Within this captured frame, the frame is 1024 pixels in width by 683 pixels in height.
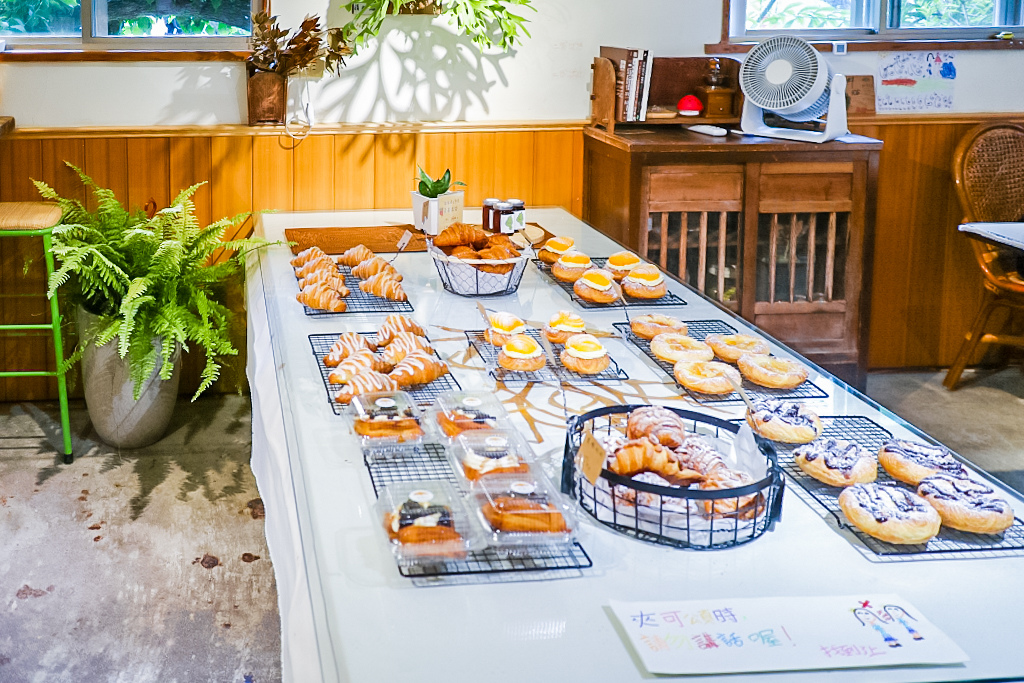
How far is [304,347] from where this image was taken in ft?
→ 7.31

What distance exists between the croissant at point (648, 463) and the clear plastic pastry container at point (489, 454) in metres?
0.13

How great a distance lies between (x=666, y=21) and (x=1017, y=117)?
151 cm

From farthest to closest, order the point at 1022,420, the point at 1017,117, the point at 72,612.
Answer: the point at 1017,117
the point at 1022,420
the point at 72,612

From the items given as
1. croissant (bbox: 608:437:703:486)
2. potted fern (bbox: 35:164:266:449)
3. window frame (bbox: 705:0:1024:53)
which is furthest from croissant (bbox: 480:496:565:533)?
window frame (bbox: 705:0:1024:53)

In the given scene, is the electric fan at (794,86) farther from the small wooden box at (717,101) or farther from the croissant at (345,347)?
the croissant at (345,347)

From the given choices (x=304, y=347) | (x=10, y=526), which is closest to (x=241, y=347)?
(x=10, y=526)

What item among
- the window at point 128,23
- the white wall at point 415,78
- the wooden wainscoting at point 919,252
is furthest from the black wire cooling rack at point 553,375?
the wooden wainscoting at point 919,252

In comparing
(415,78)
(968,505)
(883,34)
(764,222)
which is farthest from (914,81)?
(968,505)

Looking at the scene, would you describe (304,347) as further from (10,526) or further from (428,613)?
(10,526)

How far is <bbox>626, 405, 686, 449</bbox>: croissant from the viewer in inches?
62.6

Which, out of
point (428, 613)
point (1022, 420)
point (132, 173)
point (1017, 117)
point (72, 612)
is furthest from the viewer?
point (1017, 117)

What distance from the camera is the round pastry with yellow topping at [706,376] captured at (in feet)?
6.37

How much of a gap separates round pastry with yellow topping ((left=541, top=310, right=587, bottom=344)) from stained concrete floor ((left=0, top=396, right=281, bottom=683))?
98cm

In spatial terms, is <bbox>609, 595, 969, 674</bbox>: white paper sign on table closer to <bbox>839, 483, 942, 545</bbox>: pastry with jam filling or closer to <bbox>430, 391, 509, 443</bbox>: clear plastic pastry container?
<bbox>839, 483, 942, 545</bbox>: pastry with jam filling
